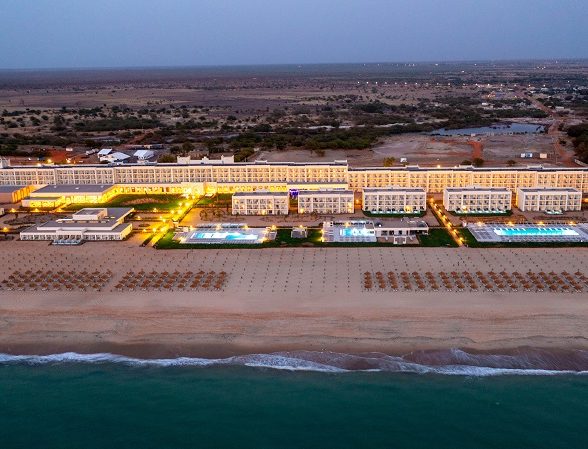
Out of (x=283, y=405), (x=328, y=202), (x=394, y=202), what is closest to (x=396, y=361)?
(x=283, y=405)

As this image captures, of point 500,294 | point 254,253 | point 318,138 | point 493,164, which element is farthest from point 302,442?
point 318,138

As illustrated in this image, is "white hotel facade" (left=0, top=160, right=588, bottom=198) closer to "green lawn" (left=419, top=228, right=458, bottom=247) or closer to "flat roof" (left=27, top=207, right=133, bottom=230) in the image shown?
"flat roof" (left=27, top=207, right=133, bottom=230)

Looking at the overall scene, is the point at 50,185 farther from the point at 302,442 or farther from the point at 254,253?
Result: the point at 302,442

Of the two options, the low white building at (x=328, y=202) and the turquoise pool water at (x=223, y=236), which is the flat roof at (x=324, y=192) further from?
the turquoise pool water at (x=223, y=236)

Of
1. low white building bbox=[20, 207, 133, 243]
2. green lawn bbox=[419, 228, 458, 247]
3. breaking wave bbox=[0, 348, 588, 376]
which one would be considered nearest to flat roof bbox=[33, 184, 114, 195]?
low white building bbox=[20, 207, 133, 243]

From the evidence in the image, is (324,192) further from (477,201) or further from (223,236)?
(477,201)

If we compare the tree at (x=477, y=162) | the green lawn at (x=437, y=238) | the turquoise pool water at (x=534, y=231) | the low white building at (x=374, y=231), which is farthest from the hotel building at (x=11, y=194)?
the tree at (x=477, y=162)
